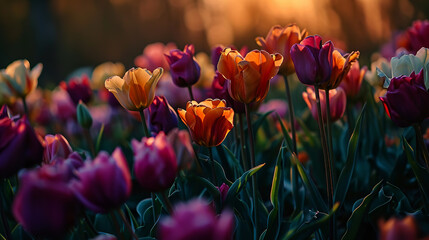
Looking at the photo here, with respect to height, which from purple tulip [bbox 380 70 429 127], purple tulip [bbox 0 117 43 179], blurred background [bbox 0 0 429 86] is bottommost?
blurred background [bbox 0 0 429 86]

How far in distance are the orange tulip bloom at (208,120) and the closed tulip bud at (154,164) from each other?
27 centimetres

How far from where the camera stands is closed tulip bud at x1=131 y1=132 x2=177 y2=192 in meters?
0.67

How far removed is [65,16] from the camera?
12.1 m

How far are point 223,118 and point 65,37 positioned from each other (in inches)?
487

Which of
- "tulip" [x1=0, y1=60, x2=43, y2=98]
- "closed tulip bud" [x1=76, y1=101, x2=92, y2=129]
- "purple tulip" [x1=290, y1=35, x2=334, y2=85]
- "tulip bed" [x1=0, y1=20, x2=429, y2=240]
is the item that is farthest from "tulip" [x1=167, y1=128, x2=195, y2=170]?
"tulip" [x1=0, y1=60, x2=43, y2=98]

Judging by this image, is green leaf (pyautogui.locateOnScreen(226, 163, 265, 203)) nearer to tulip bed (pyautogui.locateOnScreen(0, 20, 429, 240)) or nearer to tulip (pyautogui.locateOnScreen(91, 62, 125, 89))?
tulip bed (pyautogui.locateOnScreen(0, 20, 429, 240))

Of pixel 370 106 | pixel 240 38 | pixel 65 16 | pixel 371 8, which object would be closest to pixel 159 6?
pixel 65 16

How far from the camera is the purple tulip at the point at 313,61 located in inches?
39.0

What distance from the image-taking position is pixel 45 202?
22.8 inches

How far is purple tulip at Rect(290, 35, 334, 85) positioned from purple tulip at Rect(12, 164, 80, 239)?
0.60m

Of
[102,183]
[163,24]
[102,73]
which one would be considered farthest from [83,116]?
[163,24]

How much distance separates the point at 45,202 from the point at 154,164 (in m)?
0.16

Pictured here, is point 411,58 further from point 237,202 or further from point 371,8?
point 371,8

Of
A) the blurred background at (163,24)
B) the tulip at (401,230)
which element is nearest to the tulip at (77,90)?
the tulip at (401,230)
